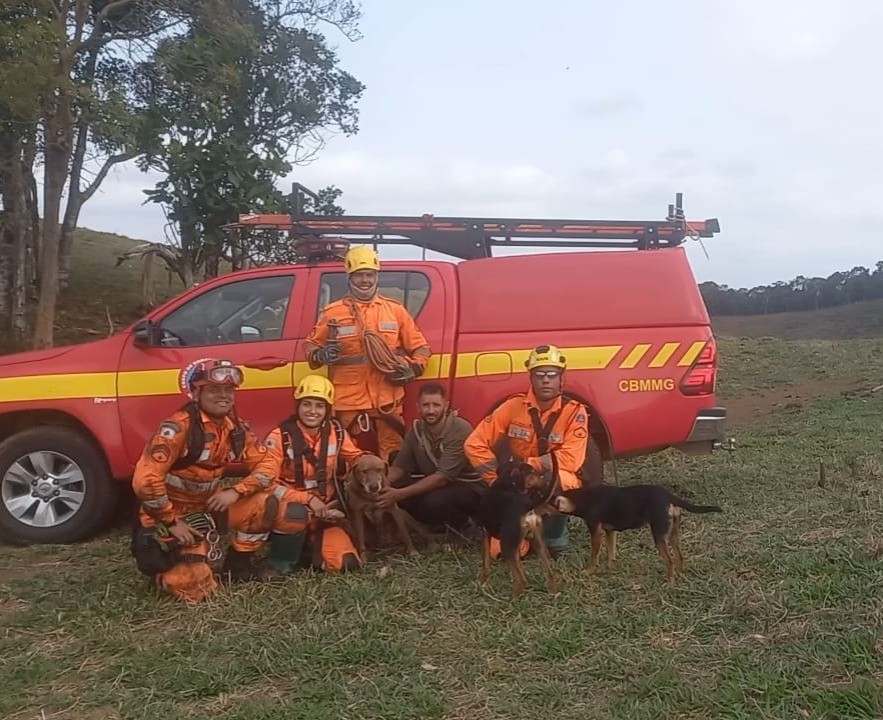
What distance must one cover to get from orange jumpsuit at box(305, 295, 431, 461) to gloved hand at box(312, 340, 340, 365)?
3 centimetres

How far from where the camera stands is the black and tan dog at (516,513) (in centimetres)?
452

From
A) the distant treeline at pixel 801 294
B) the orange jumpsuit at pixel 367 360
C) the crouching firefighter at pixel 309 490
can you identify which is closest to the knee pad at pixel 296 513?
the crouching firefighter at pixel 309 490

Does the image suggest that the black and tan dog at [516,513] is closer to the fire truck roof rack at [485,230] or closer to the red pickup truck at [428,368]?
the red pickup truck at [428,368]

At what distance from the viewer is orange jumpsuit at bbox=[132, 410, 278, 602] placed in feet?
15.3

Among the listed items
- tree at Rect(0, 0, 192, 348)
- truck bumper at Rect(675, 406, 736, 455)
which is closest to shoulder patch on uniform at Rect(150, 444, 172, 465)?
truck bumper at Rect(675, 406, 736, 455)

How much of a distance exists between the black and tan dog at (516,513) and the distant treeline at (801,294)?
2272 centimetres

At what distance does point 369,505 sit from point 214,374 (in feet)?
3.73

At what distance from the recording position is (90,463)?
19.5 feet

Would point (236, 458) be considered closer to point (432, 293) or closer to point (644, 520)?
point (432, 293)

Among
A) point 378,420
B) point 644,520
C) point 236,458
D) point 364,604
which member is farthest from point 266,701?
point 378,420

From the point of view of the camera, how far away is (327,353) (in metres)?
5.62

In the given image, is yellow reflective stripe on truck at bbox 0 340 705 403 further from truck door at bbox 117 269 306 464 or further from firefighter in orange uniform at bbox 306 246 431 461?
firefighter in orange uniform at bbox 306 246 431 461

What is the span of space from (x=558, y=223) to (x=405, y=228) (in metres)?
1.11

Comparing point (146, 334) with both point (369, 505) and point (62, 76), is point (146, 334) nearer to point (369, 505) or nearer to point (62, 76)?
point (369, 505)
